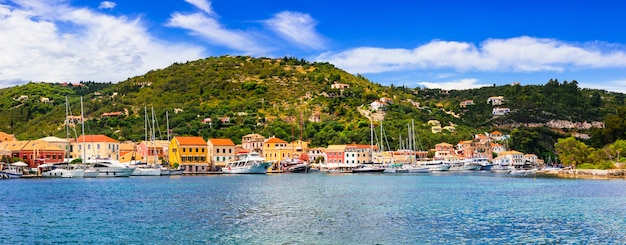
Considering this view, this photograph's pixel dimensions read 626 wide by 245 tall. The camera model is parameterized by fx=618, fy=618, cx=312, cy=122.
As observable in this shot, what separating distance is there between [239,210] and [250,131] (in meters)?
85.5

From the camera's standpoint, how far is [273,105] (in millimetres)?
141875

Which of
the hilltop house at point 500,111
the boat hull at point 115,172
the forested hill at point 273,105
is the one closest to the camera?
the boat hull at point 115,172

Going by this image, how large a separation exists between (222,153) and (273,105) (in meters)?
50.6

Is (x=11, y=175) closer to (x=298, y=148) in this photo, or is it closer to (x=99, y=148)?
(x=99, y=148)

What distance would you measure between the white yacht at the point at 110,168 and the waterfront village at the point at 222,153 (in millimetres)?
4317

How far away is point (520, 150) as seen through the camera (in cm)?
11850

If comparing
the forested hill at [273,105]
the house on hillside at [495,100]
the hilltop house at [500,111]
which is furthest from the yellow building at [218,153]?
the house on hillside at [495,100]

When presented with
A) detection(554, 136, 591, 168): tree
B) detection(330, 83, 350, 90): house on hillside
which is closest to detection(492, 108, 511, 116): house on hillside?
detection(330, 83, 350, 90): house on hillside

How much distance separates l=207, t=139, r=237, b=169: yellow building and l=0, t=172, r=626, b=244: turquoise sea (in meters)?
47.3

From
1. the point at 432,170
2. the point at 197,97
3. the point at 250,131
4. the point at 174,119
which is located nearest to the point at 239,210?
the point at 432,170

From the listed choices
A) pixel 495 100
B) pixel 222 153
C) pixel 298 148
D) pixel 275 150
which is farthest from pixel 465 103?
pixel 222 153

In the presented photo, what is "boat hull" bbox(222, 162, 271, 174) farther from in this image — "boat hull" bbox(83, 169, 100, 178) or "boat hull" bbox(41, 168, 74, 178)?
"boat hull" bbox(41, 168, 74, 178)

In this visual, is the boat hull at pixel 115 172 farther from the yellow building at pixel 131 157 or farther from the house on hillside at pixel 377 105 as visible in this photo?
the house on hillside at pixel 377 105

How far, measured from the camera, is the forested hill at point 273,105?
122 m
